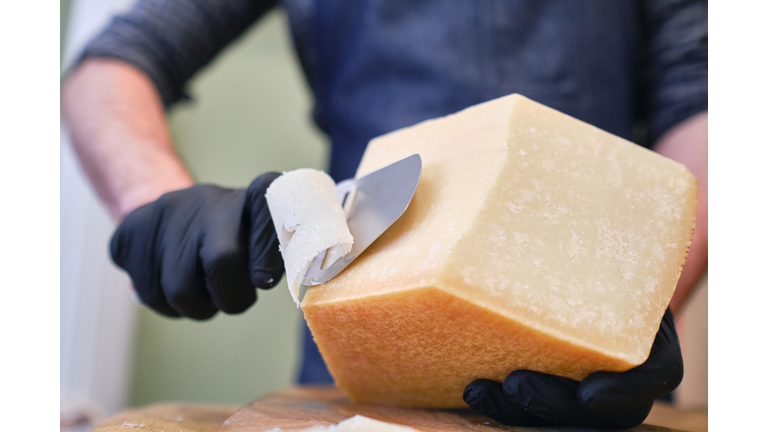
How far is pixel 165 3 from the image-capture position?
1.15 meters

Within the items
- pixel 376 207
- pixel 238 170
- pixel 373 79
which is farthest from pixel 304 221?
pixel 238 170

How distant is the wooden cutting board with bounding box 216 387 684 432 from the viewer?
51 centimetres

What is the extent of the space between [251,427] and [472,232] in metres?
0.30

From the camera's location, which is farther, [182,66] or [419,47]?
[182,66]

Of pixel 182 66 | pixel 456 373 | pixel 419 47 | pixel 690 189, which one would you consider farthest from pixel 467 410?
pixel 182 66

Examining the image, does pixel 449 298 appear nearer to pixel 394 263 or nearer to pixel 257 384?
pixel 394 263

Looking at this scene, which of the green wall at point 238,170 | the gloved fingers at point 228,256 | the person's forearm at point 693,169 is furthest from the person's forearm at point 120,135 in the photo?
the person's forearm at point 693,169

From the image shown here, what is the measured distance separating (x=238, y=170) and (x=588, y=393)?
150cm

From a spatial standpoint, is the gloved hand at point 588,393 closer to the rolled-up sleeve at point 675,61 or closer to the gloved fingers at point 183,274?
the gloved fingers at point 183,274

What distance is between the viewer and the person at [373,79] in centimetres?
74

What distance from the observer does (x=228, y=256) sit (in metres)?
0.62

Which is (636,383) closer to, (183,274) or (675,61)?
(183,274)

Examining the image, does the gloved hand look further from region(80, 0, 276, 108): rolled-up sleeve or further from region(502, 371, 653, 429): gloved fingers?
region(80, 0, 276, 108): rolled-up sleeve

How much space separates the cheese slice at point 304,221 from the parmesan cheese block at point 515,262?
4 cm
